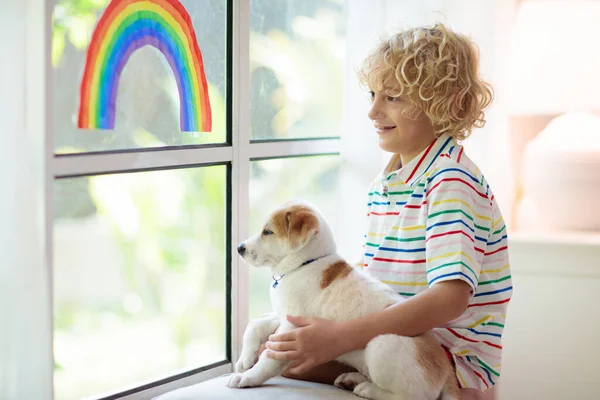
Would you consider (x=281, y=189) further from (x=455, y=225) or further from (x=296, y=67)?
(x=455, y=225)

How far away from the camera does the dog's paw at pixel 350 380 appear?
1.38 metres

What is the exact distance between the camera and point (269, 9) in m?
2.01

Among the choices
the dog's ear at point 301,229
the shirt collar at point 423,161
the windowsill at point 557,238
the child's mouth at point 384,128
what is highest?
the child's mouth at point 384,128

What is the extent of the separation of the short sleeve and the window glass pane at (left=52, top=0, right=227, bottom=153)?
64 cm

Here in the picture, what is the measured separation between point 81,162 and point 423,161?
27.7 inches

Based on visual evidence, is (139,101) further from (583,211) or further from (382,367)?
(583,211)

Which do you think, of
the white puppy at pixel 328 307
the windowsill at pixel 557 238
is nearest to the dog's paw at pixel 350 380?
the white puppy at pixel 328 307

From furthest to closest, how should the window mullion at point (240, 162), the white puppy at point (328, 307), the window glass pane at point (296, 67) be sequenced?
the window glass pane at point (296, 67) → the window mullion at point (240, 162) → the white puppy at point (328, 307)

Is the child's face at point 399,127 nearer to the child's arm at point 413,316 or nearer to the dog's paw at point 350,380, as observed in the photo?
the child's arm at point 413,316

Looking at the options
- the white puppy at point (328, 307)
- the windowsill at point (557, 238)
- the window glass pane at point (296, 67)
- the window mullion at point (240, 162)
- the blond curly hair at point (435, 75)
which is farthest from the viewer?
the windowsill at point (557, 238)

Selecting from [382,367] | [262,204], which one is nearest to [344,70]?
[262,204]

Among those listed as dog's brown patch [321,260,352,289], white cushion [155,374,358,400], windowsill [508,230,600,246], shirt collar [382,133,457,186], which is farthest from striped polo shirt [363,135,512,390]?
windowsill [508,230,600,246]

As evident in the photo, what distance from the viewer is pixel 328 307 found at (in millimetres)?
1370

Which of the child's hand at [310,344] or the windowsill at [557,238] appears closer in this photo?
the child's hand at [310,344]
